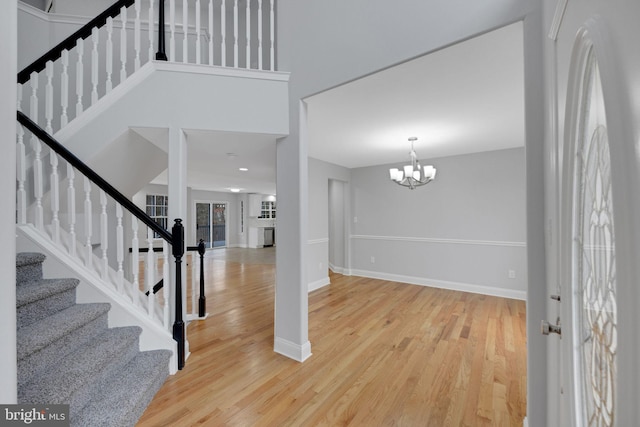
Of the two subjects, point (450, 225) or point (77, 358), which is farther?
point (450, 225)

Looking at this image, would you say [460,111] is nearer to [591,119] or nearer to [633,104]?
[591,119]

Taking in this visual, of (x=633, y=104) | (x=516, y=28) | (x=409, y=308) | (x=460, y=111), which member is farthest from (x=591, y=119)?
(x=409, y=308)

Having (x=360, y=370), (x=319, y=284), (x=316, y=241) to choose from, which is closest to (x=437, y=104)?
(x=360, y=370)

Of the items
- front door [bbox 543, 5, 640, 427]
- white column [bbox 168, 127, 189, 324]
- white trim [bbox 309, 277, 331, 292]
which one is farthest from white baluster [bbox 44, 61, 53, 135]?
white trim [bbox 309, 277, 331, 292]

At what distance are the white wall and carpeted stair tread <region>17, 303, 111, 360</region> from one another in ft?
2.56

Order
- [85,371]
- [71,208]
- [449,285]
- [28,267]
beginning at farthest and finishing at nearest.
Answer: [449,285]
[71,208]
[28,267]
[85,371]

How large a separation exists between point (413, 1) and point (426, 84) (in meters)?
0.56

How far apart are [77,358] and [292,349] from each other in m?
1.45

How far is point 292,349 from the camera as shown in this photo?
232cm

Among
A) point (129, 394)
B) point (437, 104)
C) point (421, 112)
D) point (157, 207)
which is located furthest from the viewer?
point (157, 207)

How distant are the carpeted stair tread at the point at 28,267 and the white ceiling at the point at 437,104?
2271 millimetres

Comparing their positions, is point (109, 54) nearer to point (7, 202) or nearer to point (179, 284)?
point (179, 284)

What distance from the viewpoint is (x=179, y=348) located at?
2082 millimetres

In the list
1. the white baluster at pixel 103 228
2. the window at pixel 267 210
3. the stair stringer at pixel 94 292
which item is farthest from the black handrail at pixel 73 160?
the window at pixel 267 210
